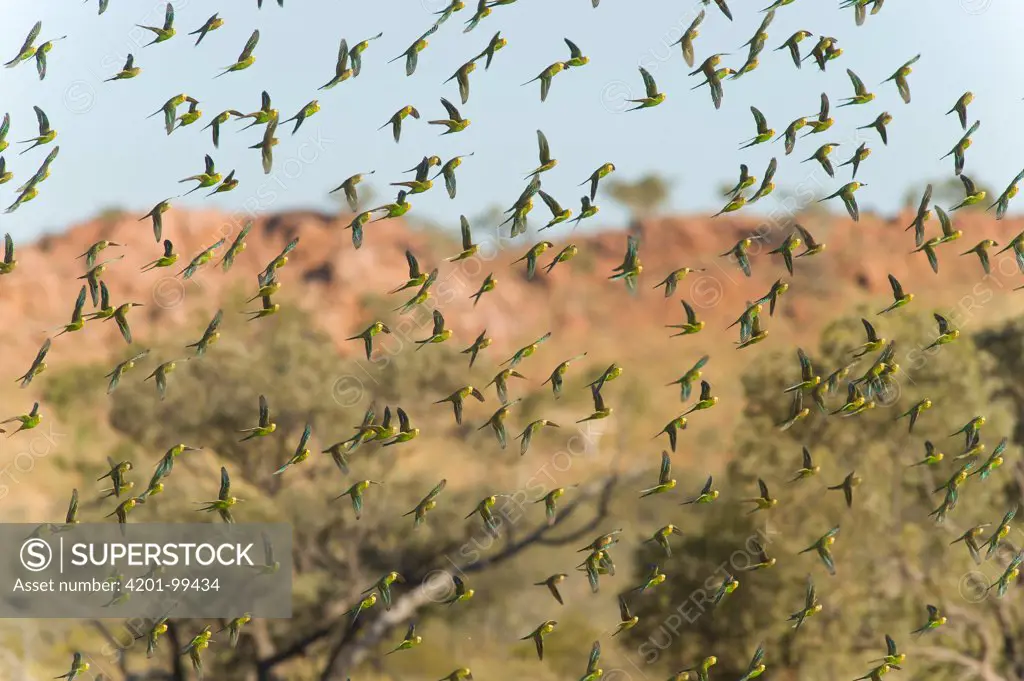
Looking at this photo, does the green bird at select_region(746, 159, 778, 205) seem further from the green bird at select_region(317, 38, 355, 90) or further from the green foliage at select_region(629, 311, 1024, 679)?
the green foliage at select_region(629, 311, 1024, 679)

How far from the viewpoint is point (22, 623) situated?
1453 inches

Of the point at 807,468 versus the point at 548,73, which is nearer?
the point at 548,73

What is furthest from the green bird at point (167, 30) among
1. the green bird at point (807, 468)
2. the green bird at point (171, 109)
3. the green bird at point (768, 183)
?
the green bird at point (807, 468)

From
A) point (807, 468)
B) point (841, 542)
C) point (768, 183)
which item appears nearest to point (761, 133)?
point (768, 183)

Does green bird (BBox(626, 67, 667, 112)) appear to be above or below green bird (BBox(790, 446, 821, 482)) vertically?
above

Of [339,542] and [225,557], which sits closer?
[225,557]

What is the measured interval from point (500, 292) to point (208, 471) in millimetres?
38171

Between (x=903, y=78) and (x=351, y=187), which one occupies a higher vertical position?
(x=903, y=78)

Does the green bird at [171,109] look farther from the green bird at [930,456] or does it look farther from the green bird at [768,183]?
the green bird at [930,456]

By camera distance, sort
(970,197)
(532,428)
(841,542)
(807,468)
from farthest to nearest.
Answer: (841,542) < (807,468) < (532,428) < (970,197)

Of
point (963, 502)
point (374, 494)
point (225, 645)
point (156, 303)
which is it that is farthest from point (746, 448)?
point (156, 303)

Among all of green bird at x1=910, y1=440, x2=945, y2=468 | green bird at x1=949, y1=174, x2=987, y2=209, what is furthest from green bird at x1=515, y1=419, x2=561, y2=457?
green bird at x1=949, y1=174, x2=987, y2=209

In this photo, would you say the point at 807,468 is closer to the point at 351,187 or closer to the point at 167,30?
the point at 351,187

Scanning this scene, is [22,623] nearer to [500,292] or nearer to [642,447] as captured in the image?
[642,447]
